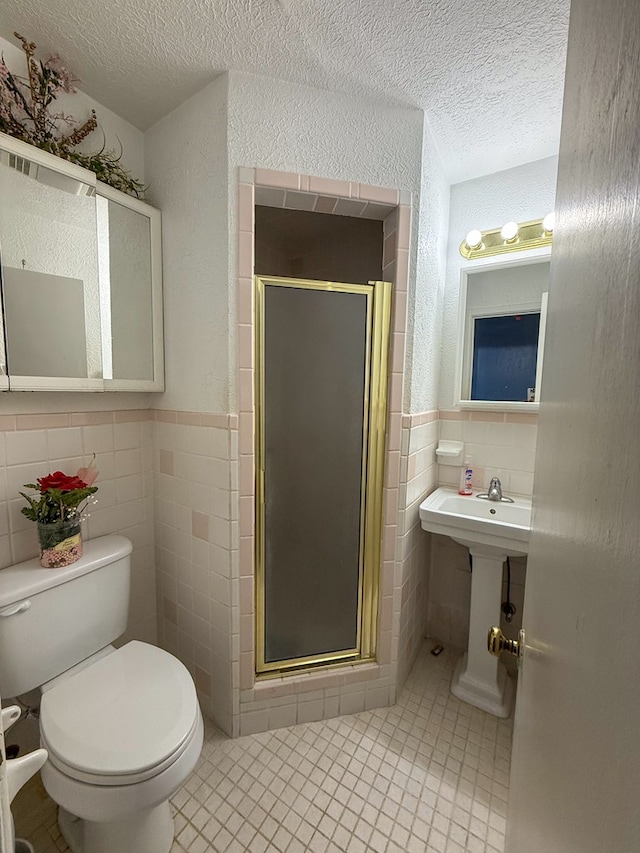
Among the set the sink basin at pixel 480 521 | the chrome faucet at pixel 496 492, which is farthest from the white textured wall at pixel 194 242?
the chrome faucet at pixel 496 492

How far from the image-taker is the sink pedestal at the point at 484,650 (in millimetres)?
1589

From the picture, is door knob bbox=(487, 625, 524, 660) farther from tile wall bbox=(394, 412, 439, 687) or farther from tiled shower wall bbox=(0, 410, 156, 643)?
tiled shower wall bbox=(0, 410, 156, 643)

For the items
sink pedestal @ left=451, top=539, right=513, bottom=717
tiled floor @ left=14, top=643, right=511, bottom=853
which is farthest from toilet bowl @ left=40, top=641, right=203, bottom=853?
sink pedestal @ left=451, top=539, right=513, bottom=717

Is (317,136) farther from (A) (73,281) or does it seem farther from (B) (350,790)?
(B) (350,790)

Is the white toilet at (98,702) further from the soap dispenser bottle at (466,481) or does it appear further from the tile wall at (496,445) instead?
the tile wall at (496,445)

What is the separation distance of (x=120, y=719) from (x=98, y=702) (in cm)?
11

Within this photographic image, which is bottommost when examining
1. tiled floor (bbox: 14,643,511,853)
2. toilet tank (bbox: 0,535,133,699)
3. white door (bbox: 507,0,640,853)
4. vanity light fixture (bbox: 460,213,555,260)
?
tiled floor (bbox: 14,643,511,853)

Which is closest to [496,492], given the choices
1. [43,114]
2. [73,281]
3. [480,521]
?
[480,521]

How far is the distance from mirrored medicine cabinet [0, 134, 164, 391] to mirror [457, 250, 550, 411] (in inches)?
Answer: 57.2

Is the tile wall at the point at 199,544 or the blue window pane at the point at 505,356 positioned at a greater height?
the blue window pane at the point at 505,356

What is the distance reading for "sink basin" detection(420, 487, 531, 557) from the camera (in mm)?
1407

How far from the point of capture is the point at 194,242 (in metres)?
1.36

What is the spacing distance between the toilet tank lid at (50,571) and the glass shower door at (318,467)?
54 centimetres

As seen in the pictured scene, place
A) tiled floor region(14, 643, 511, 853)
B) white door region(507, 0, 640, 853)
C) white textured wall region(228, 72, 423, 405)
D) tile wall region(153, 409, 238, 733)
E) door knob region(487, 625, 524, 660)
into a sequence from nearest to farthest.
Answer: white door region(507, 0, 640, 853)
door knob region(487, 625, 524, 660)
tiled floor region(14, 643, 511, 853)
white textured wall region(228, 72, 423, 405)
tile wall region(153, 409, 238, 733)
